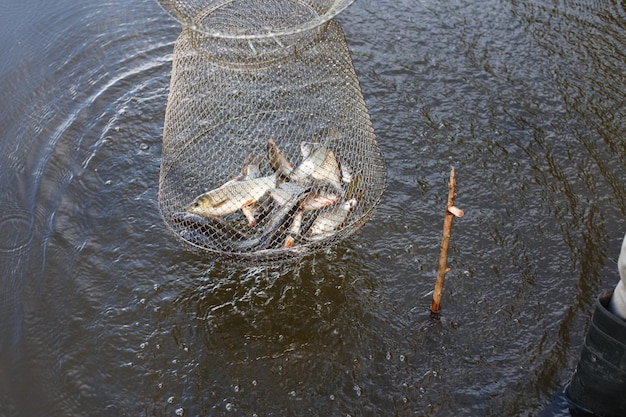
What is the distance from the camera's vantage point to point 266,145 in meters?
6.85

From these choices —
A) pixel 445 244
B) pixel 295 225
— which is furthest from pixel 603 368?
pixel 295 225

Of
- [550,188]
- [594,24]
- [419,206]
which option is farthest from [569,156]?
[594,24]

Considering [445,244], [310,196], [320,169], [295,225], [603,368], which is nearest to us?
[603,368]

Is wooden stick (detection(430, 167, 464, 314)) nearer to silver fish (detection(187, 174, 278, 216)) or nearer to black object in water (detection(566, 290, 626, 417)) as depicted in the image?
black object in water (detection(566, 290, 626, 417))

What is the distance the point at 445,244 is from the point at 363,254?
125 centimetres

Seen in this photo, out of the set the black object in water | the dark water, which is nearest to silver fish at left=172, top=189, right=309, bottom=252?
the dark water

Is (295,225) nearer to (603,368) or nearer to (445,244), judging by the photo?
(445,244)

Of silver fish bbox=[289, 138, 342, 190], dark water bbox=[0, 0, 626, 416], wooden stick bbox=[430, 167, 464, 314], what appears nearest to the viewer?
wooden stick bbox=[430, 167, 464, 314]

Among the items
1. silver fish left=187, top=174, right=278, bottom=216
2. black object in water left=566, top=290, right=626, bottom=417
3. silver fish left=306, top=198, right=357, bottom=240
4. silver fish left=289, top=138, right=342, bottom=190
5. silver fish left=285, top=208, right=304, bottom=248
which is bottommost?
black object in water left=566, top=290, right=626, bottom=417

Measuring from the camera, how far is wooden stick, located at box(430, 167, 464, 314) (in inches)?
213

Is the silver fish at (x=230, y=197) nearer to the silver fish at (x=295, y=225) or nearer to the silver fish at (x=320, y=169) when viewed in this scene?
the silver fish at (x=320, y=169)

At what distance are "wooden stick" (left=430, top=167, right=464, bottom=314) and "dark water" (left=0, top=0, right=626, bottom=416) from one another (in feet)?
0.82

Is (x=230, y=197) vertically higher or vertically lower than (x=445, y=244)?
higher

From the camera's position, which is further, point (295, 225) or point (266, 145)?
point (266, 145)
